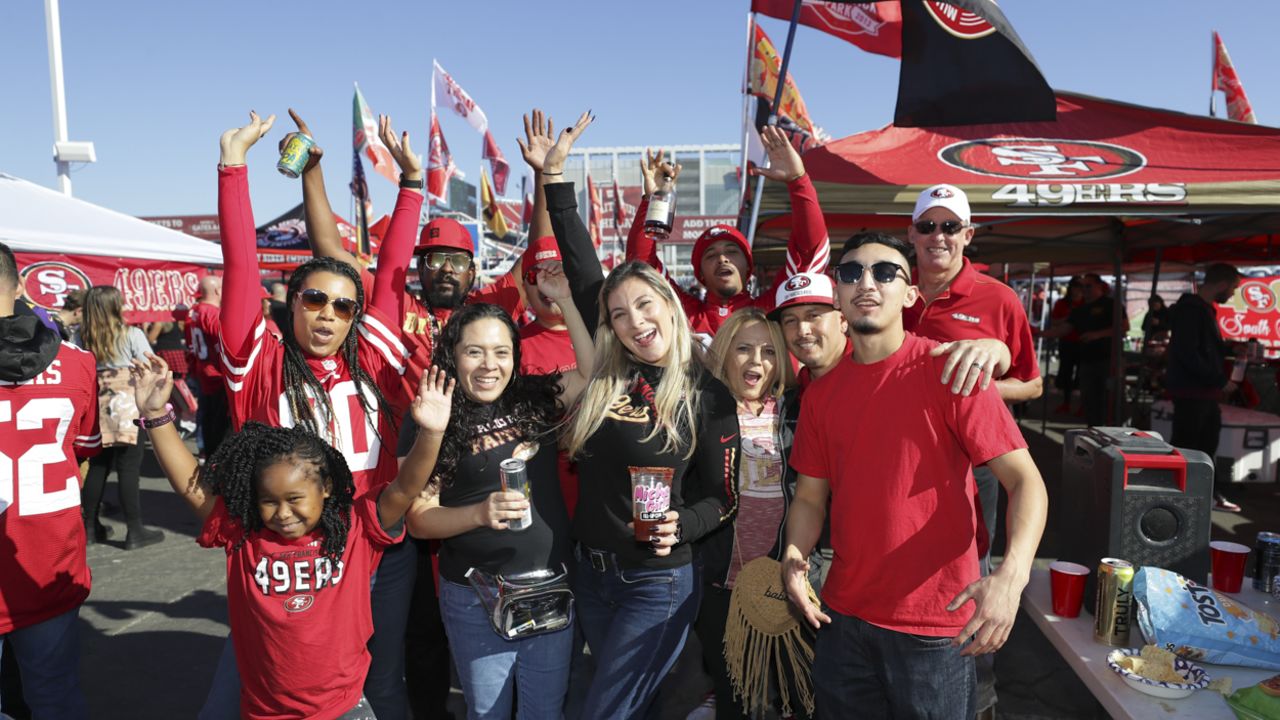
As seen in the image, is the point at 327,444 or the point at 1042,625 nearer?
the point at 327,444

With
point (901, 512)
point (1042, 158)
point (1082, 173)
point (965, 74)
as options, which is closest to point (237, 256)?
point (901, 512)

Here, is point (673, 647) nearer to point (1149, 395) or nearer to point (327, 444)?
point (327, 444)

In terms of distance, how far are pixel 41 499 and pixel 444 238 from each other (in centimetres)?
193

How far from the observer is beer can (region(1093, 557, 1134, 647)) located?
2441mm

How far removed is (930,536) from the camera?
1.98 meters

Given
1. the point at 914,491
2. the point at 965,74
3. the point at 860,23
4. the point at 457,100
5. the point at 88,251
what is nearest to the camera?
the point at 914,491

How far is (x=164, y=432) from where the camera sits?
215 centimetres

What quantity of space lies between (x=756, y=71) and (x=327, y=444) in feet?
22.1

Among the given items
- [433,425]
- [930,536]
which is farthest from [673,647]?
[433,425]

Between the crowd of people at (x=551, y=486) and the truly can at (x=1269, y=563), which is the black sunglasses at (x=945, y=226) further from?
the truly can at (x=1269, y=563)

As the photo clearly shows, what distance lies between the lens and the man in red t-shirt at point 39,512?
8.35 ft

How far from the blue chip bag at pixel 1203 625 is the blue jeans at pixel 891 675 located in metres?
0.85

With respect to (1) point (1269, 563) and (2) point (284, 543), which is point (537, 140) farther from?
(1) point (1269, 563)

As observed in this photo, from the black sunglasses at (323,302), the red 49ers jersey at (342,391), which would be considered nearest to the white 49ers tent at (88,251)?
the red 49ers jersey at (342,391)
